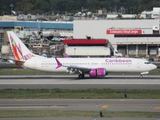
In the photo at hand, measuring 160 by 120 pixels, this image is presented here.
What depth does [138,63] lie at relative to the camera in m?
60.1

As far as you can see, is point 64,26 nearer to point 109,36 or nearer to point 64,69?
point 109,36

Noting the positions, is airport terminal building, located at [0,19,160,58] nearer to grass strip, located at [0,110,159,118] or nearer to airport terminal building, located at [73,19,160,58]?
airport terminal building, located at [73,19,160,58]

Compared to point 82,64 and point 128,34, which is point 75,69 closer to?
point 82,64

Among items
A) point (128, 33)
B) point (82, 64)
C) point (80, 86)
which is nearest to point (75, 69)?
point (82, 64)

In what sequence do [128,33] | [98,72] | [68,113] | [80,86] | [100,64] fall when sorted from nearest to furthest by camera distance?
[68,113] → [80,86] → [98,72] → [100,64] → [128,33]

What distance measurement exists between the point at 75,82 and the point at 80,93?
1075cm

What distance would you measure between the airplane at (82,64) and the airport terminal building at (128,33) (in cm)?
4209

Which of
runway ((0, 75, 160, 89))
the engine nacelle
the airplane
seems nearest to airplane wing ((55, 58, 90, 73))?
the airplane

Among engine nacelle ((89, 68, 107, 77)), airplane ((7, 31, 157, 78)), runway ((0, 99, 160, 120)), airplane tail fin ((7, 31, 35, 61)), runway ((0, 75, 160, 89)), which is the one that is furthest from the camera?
airplane tail fin ((7, 31, 35, 61))

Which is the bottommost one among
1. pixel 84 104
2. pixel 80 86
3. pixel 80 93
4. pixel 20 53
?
pixel 80 86

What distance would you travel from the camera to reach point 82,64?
61.3 metres

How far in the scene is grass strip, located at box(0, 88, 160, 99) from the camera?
142ft

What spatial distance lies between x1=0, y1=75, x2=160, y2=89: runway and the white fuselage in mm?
1218

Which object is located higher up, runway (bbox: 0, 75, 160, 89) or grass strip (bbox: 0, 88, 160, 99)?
grass strip (bbox: 0, 88, 160, 99)
